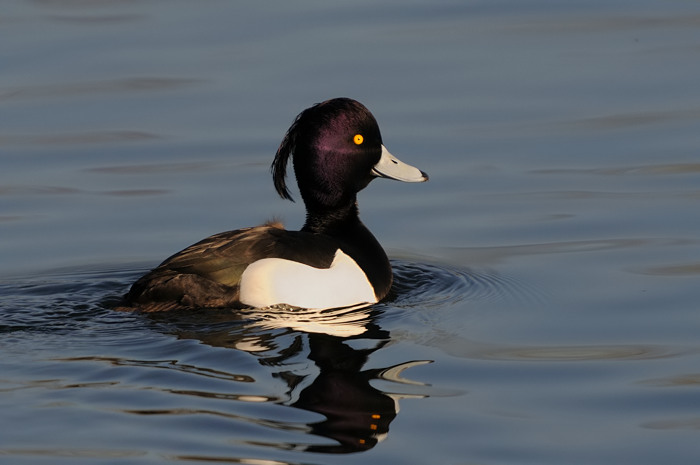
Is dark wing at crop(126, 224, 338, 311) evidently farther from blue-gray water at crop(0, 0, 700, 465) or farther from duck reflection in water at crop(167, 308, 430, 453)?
duck reflection in water at crop(167, 308, 430, 453)

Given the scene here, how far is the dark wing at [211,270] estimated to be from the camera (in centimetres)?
715

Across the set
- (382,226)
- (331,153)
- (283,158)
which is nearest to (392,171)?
(331,153)

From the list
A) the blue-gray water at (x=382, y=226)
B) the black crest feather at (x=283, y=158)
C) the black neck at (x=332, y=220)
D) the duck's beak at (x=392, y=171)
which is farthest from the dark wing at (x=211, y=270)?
the duck's beak at (x=392, y=171)

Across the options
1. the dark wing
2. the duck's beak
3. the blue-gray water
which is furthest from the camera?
the duck's beak

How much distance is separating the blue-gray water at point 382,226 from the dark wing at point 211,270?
0.14 metres

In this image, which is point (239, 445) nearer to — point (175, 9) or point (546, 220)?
point (546, 220)

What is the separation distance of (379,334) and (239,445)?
5.97 feet

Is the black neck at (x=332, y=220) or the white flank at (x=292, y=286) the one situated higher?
the black neck at (x=332, y=220)

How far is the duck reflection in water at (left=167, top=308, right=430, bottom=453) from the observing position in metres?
5.48

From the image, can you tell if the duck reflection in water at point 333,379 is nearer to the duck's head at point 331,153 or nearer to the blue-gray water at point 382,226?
the blue-gray water at point 382,226

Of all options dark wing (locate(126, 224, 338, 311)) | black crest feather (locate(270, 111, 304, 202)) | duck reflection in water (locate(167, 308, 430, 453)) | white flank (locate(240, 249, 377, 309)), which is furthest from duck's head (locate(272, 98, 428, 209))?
duck reflection in water (locate(167, 308, 430, 453))

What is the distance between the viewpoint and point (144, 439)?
5.33 metres

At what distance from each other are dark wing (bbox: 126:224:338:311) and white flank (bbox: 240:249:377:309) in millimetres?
38

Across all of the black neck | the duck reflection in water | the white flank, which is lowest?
the duck reflection in water
